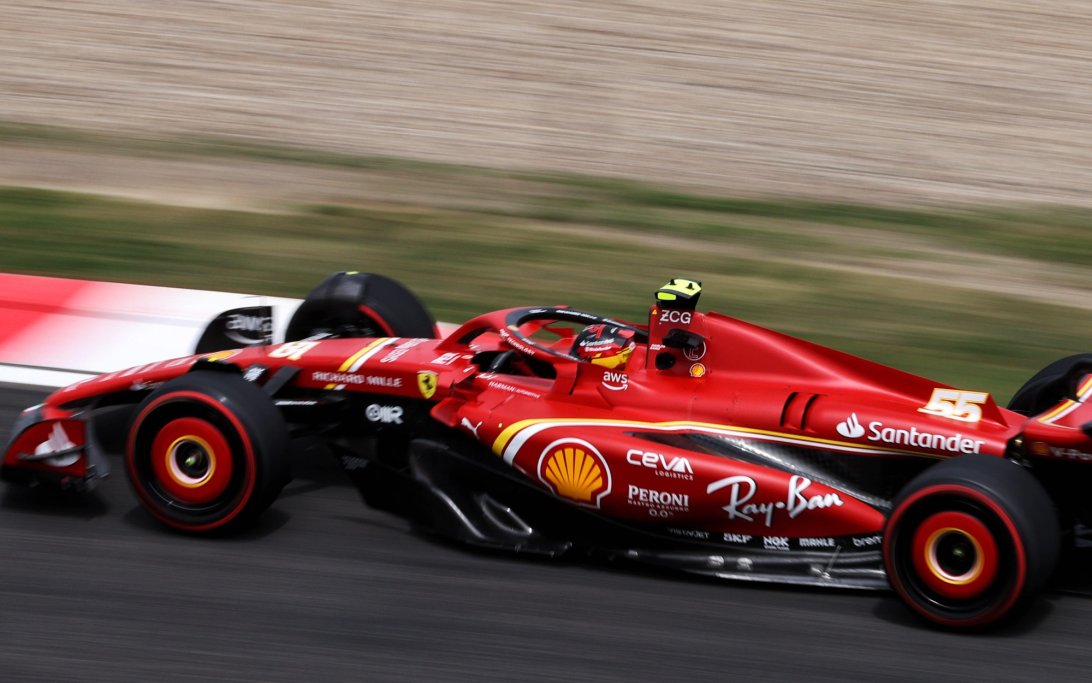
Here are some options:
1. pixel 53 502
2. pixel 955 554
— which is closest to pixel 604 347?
pixel 955 554

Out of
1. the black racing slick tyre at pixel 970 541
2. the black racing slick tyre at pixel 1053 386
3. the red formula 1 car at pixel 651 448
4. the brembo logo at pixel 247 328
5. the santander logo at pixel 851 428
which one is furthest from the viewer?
the brembo logo at pixel 247 328

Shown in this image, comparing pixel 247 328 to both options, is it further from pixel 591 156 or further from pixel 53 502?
pixel 591 156

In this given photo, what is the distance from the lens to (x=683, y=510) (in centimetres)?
488

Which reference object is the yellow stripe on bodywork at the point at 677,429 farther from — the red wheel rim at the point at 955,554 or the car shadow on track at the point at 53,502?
the car shadow on track at the point at 53,502

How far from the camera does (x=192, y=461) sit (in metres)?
5.14

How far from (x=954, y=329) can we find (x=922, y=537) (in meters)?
3.84

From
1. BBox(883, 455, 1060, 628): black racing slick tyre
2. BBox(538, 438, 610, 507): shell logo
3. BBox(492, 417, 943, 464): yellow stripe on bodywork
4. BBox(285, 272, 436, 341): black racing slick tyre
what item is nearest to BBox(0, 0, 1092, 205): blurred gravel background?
A: BBox(285, 272, 436, 341): black racing slick tyre

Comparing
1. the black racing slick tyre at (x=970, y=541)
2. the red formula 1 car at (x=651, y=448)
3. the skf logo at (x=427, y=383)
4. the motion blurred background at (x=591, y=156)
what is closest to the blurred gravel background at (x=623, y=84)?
the motion blurred background at (x=591, y=156)

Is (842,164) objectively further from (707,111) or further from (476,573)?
(476,573)

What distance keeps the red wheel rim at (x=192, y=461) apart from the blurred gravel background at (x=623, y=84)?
6.35m

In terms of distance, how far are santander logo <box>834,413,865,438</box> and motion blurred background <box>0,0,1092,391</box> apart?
8.57 feet

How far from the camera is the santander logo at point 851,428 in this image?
4828mm

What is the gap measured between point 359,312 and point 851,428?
2.50 m

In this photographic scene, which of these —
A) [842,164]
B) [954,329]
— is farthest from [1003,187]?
[954,329]
